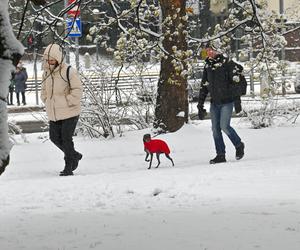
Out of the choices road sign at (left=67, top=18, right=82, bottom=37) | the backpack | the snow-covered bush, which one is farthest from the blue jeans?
the snow-covered bush

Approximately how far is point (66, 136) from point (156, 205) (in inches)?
113

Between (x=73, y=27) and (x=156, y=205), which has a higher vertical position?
(x=73, y=27)

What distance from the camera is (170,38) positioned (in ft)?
40.8

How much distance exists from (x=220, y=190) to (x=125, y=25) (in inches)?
222

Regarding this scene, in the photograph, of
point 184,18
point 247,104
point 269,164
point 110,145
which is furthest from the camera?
point 247,104

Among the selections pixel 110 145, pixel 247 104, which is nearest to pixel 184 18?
pixel 110 145

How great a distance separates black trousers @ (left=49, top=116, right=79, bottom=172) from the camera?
9.80m

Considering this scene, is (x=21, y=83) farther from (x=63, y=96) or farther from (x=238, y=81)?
(x=238, y=81)

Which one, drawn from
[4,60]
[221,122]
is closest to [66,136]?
[221,122]

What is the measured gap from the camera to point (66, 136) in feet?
32.1

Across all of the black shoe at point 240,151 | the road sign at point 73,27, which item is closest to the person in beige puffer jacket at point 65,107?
the road sign at point 73,27

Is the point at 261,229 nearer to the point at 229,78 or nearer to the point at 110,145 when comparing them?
the point at 229,78

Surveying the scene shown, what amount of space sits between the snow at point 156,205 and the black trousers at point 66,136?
1.48 feet

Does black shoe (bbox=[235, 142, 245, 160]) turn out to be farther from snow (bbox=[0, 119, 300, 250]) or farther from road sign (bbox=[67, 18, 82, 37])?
road sign (bbox=[67, 18, 82, 37])
